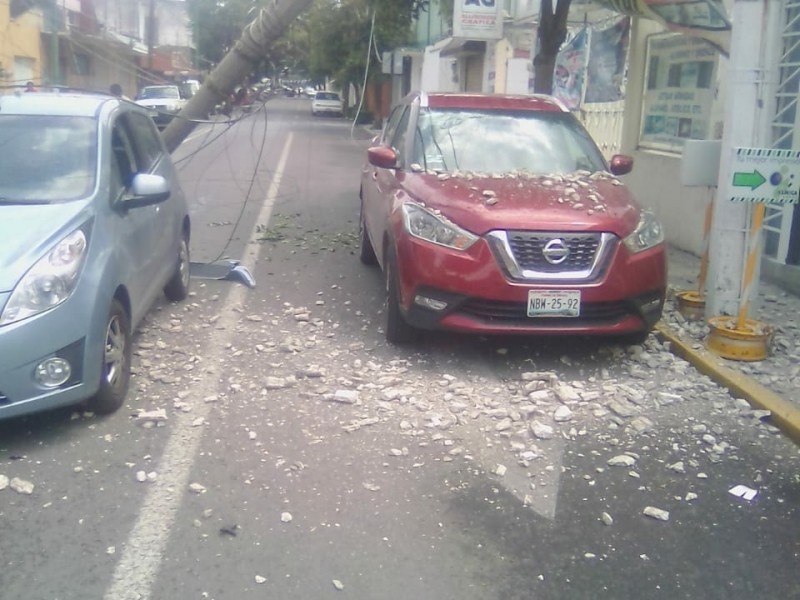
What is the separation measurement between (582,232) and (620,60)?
26.5 feet

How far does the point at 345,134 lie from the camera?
118ft

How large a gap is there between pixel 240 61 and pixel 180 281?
199 cm

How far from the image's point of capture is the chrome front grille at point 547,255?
5.77 m

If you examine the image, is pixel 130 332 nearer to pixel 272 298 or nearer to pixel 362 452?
pixel 362 452

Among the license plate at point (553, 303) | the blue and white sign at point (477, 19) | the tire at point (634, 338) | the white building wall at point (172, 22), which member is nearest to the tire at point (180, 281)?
the license plate at point (553, 303)

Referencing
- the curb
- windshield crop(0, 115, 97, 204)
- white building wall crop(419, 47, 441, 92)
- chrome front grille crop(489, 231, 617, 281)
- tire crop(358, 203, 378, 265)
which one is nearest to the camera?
the curb

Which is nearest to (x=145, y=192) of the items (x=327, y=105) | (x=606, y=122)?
(x=606, y=122)

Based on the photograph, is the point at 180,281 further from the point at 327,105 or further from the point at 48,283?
the point at 327,105

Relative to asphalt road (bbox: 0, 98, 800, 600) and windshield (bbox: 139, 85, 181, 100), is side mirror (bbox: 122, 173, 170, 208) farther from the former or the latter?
windshield (bbox: 139, 85, 181, 100)

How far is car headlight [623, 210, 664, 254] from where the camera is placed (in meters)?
5.98

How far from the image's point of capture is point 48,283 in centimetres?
457

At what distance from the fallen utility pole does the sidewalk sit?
3.98 m

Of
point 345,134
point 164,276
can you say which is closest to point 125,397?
point 164,276

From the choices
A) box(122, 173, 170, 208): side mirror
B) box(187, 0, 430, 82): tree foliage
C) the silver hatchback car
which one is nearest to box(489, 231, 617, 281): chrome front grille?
box(122, 173, 170, 208): side mirror
